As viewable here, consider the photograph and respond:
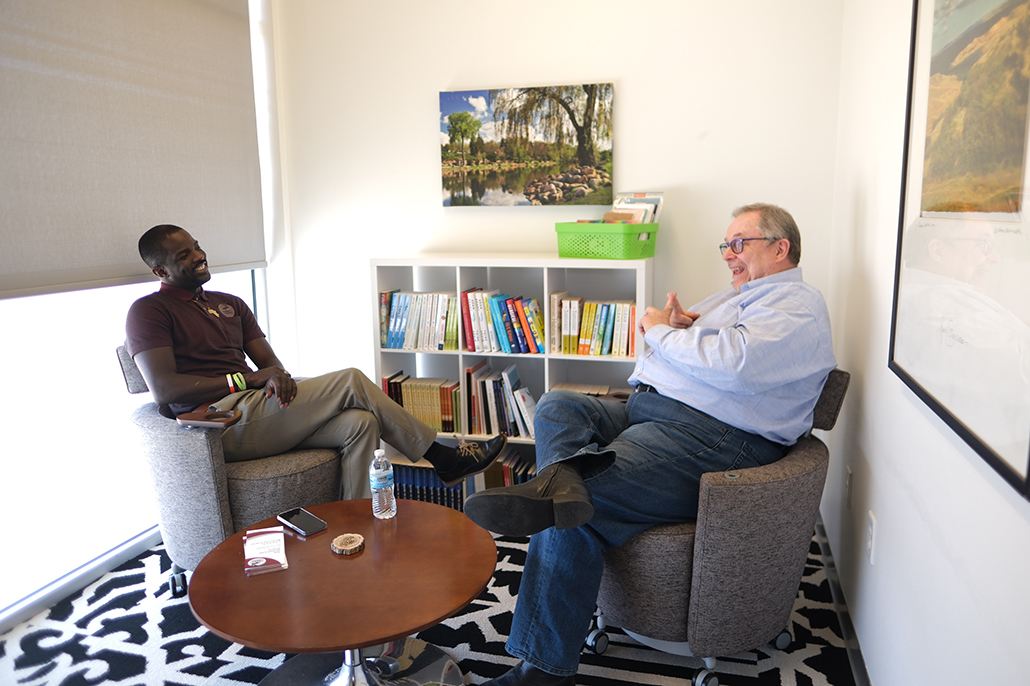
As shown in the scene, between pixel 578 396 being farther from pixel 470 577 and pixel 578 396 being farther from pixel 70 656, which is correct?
pixel 70 656

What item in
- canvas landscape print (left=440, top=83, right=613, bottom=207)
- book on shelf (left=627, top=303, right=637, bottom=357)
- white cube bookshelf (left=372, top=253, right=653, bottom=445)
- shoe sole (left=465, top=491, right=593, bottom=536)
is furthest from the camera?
canvas landscape print (left=440, top=83, right=613, bottom=207)

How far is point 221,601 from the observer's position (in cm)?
166

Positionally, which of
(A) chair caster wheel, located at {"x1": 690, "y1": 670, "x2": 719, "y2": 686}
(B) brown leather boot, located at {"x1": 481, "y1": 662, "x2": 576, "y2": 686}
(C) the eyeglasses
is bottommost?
(A) chair caster wheel, located at {"x1": 690, "y1": 670, "x2": 719, "y2": 686}

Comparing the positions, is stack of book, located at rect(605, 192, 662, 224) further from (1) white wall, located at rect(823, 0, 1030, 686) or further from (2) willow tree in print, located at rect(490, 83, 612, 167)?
(1) white wall, located at rect(823, 0, 1030, 686)

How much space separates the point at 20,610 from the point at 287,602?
1350 millimetres

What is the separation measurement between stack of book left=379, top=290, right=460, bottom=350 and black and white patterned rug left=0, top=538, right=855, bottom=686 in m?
1.21

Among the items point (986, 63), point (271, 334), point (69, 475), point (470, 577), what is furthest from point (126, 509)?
point (986, 63)

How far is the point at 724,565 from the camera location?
6.20 feet

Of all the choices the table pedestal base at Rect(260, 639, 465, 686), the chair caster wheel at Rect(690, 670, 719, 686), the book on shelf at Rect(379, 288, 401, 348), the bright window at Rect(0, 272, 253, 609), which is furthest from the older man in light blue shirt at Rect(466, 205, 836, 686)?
the bright window at Rect(0, 272, 253, 609)

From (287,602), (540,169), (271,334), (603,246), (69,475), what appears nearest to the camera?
(287,602)

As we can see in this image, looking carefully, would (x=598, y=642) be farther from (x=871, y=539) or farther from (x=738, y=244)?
(x=738, y=244)

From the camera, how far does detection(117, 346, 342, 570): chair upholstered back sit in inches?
91.1

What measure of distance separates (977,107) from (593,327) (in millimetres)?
2013

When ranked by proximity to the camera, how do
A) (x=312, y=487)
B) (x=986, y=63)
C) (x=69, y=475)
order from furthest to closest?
(x=69, y=475), (x=312, y=487), (x=986, y=63)
